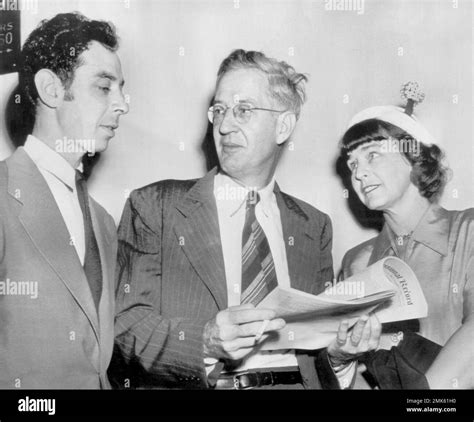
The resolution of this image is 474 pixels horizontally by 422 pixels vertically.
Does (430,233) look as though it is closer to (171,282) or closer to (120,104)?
(171,282)

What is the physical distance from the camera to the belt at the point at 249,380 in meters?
2.70

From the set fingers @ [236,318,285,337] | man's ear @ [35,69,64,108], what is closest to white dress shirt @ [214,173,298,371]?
fingers @ [236,318,285,337]

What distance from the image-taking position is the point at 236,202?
9.18ft

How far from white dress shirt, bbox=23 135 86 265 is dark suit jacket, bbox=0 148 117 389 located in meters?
0.03

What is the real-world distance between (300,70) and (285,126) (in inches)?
8.0

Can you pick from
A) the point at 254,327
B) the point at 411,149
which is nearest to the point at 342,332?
the point at 254,327

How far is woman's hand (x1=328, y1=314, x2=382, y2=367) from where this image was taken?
2.68 metres

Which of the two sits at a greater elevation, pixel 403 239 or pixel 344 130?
pixel 344 130

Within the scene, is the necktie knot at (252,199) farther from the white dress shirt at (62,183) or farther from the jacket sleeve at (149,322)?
the white dress shirt at (62,183)

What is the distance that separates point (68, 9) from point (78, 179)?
592 mm
